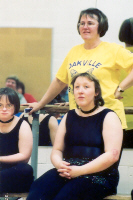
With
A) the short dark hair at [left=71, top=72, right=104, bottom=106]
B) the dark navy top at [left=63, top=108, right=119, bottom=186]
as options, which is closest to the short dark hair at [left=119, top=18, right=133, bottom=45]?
the short dark hair at [left=71, top=72, right=104, bottom=106]

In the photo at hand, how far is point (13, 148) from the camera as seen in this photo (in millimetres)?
2197

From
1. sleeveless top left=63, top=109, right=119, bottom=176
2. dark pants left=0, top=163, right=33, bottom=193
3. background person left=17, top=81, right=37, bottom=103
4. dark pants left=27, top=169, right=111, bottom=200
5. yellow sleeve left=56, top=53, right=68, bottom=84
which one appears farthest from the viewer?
background person left=17, top=81, right=37, bottom=103

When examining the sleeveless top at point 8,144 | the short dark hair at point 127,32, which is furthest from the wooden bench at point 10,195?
the short dark hair at point 127,32

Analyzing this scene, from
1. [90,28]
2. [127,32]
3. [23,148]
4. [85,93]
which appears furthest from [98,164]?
[127,32]

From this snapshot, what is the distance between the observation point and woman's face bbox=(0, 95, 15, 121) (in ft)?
7.25

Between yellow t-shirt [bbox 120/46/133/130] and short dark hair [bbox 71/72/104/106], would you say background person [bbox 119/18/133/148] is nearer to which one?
yellow t-shirt [bbox 120/46/133/130]

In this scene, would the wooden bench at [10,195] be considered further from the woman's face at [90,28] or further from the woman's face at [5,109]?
the woman's face at [90,28]

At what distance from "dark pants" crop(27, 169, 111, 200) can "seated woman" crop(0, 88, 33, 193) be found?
7.7 inches

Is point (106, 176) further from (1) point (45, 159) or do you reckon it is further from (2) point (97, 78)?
(1) point (45, 159)

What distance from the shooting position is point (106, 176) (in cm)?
198

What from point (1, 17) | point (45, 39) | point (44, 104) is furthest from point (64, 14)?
point (44, 104)

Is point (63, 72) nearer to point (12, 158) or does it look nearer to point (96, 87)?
point (96, 87)

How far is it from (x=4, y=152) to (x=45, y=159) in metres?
1.09

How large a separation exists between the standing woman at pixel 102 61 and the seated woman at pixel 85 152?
11 centimetres
